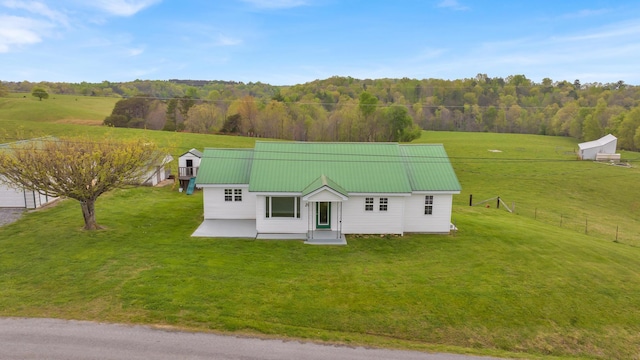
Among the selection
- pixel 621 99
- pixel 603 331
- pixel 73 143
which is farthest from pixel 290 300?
pixel 621 99

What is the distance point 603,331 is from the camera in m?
14.9

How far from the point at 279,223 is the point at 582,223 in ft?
82.0

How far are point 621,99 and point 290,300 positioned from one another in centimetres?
12294

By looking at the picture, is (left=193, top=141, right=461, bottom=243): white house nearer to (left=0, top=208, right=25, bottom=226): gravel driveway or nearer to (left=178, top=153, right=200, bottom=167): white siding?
(left=178, top=153, right=200, bottom=167): white siding

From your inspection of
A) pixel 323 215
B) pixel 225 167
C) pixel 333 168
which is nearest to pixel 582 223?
pixel 333 168

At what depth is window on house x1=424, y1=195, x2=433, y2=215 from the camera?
23391mm

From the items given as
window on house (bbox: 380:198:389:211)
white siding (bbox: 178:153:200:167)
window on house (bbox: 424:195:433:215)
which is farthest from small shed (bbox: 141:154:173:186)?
window on house (bbox: 424:195:433:215)

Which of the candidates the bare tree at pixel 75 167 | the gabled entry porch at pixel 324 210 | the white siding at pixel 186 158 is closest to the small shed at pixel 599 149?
the gabled entry porch at pixel 324 210

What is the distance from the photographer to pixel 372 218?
22.9 meters

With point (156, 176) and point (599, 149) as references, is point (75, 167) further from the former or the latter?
point (599, 149)

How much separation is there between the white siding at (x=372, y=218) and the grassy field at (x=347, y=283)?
0.94 m

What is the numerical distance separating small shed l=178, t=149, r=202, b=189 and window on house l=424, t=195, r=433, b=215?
764 inches

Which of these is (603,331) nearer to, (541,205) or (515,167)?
(541,205)

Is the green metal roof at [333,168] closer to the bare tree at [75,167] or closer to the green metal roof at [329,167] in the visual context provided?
the green metal roof at [329,167]
